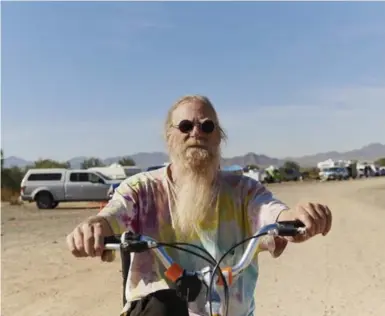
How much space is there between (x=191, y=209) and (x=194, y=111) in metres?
0.48

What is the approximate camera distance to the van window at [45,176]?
32375 millimetres

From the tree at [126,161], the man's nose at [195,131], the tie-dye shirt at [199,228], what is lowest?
the tree at [126,161]

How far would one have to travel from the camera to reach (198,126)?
3258 millimetres

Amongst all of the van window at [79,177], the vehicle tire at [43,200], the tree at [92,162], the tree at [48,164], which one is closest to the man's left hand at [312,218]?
the van window at [79,177]

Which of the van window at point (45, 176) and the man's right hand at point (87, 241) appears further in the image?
the van window at point (45, 176)

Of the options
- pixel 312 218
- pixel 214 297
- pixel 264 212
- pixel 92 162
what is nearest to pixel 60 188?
pixel 264 212

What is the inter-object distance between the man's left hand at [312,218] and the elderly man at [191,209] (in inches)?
4.8

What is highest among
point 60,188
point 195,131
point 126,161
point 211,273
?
point 195,131

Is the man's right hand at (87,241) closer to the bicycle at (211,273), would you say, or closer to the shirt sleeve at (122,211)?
the bicycle at (211,273)

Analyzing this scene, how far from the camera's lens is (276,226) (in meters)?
2.86

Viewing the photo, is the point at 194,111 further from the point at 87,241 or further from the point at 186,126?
the point at 87,241

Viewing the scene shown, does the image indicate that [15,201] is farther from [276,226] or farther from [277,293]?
[276,226]

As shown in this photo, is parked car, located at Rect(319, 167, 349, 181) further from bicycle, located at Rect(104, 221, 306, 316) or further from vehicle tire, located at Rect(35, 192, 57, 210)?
bicycle, located at Rect(104, 221, 306, 316)

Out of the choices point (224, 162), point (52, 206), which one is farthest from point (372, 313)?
point (52, 206)
